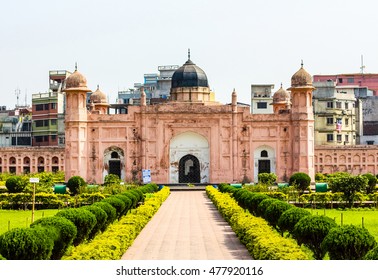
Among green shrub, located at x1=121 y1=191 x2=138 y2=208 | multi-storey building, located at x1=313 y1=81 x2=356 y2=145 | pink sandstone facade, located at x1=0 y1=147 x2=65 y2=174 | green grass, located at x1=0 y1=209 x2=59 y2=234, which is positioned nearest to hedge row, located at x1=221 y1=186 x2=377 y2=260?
green shrub, located at x1=121 y1=191 x2=138 y2=208

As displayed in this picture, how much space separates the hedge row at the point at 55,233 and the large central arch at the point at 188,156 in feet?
60.2

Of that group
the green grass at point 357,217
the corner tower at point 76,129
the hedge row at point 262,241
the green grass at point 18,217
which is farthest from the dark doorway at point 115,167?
the hedge row at point 262,241

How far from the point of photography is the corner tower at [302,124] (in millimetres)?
34781

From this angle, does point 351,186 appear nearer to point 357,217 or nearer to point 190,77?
point 357,217

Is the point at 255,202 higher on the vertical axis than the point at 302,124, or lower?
lower

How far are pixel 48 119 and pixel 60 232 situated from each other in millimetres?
39903

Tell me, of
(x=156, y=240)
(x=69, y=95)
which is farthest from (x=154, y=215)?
(x=69, y=95)

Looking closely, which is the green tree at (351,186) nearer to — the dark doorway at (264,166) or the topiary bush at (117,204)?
the topiary bush at (117,204)

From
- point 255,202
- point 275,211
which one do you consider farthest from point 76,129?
point 275,211

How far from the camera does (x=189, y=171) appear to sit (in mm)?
36406

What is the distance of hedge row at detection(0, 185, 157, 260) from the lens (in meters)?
9.05

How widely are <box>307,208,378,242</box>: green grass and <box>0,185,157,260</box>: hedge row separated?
6.00m

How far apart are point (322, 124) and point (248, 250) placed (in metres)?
37.6
